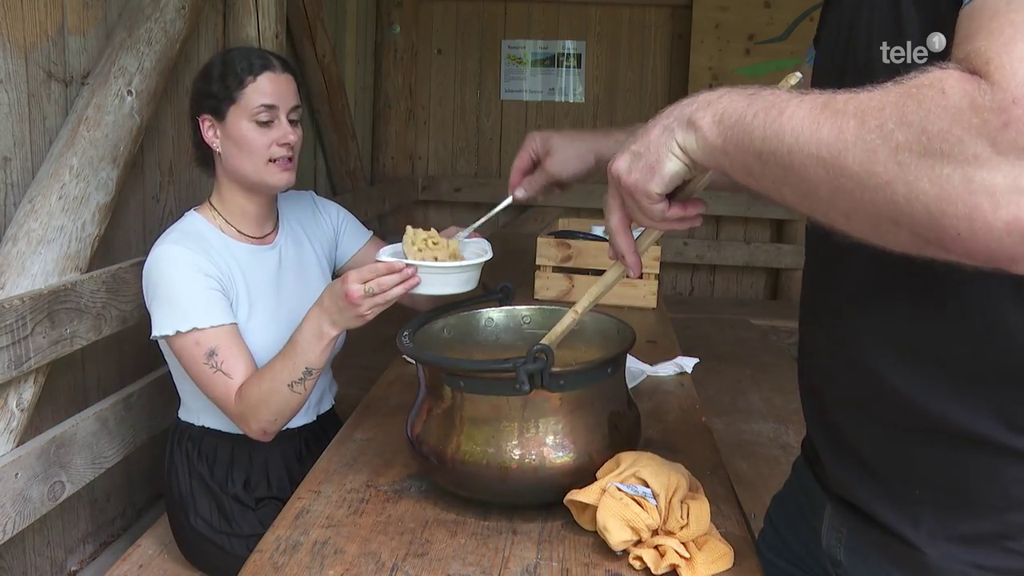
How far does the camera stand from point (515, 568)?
3.63 ft

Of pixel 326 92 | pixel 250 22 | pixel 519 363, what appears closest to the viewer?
pixel 519 363

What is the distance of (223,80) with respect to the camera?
211 centimetres

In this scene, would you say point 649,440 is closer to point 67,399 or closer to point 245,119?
point 245,119

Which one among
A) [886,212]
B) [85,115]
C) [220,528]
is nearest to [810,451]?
[886,212]

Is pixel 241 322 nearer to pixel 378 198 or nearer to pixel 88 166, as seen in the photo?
pixel 88 166

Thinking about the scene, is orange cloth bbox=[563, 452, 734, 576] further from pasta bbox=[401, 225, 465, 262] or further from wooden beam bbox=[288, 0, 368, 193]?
wooden beam bbox=[288, 0, 368, 193]

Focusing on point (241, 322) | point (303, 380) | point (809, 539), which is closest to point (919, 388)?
point (809, 539)

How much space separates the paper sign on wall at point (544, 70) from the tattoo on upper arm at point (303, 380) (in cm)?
403

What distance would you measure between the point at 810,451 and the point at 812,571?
0.18 m

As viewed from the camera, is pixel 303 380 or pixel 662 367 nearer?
pixel 303 380

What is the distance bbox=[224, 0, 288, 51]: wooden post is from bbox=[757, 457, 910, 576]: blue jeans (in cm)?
235

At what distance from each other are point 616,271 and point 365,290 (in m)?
0.51

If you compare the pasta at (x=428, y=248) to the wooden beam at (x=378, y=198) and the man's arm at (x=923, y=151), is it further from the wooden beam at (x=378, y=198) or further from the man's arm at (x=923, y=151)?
the wooden beam at (x=378, y=198)

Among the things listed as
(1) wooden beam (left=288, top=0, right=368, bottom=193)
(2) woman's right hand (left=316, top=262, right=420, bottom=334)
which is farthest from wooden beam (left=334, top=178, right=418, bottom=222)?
(2) woman's right hand (left=316, top=262, right=420, bottom=334)
